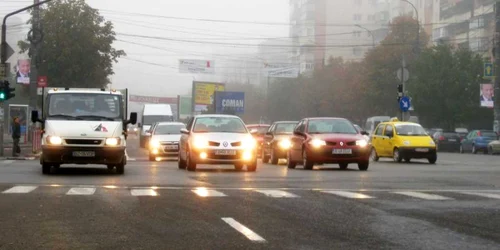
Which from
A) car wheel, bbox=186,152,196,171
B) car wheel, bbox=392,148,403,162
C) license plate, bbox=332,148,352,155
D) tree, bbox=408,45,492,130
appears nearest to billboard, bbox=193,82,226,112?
tree, bbox=408,45,492,130

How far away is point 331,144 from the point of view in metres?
28.1

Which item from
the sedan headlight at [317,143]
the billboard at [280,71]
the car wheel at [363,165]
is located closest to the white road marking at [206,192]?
the sedan headlight at [317,143]

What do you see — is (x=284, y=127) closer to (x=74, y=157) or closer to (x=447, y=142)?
(x=74, y=157)

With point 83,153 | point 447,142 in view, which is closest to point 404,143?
point 83,153

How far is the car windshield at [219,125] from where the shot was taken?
89.1 ft

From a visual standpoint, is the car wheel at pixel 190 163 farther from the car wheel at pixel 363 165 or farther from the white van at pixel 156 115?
the white van at pixel 156 115

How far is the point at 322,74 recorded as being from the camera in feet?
363

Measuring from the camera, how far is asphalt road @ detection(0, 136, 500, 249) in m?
10.1

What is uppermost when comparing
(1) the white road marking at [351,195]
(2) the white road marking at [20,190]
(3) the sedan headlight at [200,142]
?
(3) the sedan headlight at [200,142]

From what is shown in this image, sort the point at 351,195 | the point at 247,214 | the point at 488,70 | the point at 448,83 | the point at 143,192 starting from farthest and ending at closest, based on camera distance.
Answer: the point at 448,83 → the point at 488,70 → the point at 143,192 → the point at 351,195 → the point at 247,214

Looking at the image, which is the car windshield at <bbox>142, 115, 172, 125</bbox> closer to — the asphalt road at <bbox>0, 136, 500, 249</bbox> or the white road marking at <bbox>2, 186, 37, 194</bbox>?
the asphalt road at <bbox>0, 136, 500, 249</bbox>

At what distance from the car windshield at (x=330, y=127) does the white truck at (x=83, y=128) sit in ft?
20.8

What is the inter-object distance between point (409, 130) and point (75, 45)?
3067cm

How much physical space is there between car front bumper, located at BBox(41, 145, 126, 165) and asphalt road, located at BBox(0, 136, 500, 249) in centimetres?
218
